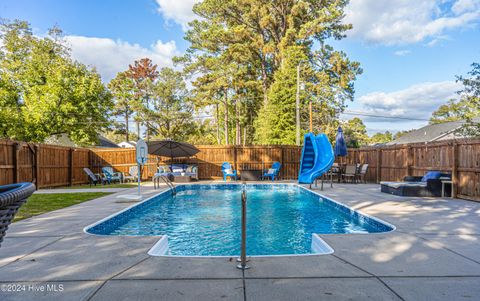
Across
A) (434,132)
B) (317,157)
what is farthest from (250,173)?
(434,132)

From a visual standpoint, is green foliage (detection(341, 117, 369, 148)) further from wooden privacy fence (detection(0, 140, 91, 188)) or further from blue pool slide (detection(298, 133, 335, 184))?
wooden privacy fence (detection(0, 140, 91, 188))

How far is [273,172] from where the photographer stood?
1434cm

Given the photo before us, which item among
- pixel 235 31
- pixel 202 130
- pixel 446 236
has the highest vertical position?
pixel 235 31

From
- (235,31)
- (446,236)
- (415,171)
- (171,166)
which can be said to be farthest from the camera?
(235,31)

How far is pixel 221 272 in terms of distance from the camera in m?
2.66

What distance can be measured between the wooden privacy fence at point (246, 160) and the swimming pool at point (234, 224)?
3.86m

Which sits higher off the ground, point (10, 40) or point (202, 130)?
point (10, 40)

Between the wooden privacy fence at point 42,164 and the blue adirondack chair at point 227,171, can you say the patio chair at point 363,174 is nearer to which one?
the blue adirondack chair at point 227,171

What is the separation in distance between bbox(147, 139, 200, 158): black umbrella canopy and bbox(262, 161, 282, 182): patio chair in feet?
12.3

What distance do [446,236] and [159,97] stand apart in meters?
31.2

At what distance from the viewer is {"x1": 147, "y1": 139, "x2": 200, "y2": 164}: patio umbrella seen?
12.8m

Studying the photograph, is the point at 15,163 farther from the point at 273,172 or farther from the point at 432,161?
the point at 432,161

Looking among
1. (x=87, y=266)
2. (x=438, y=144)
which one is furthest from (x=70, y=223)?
(x=438, y=144)

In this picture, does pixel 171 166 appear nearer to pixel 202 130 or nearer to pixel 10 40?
pixel 10 40
